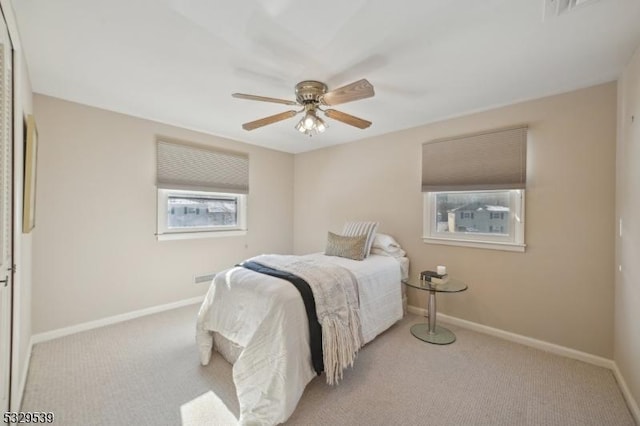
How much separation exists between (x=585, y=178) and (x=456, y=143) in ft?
3.75

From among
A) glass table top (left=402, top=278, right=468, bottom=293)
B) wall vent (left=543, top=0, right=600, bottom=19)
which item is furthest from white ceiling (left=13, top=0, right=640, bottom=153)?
glass table top (left=402, top=278, right=468, bottom=293)

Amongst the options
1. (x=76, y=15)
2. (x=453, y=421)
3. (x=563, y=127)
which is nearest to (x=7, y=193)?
(x=76, y=15)

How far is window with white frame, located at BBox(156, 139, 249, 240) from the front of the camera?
342cm

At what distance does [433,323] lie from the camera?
9.37 ft

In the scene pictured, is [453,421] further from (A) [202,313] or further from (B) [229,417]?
(A) [202,313]

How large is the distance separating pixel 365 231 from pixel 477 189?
1.32 meters

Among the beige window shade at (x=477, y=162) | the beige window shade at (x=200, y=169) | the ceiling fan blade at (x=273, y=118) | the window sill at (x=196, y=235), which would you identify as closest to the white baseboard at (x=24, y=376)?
the window sill at (x=196, y=235)

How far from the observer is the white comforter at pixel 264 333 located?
5.49 feet

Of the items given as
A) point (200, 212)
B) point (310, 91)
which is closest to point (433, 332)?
point (310, 91)

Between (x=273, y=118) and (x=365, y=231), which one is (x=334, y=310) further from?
(x=273, y=118)

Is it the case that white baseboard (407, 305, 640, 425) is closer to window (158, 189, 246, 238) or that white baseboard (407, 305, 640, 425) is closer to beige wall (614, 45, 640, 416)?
beige wall (614, 45, 640, 416)

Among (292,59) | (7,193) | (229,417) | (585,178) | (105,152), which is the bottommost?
(229,417)

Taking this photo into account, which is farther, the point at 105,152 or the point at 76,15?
the point at 105,152

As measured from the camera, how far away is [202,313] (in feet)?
7.74
